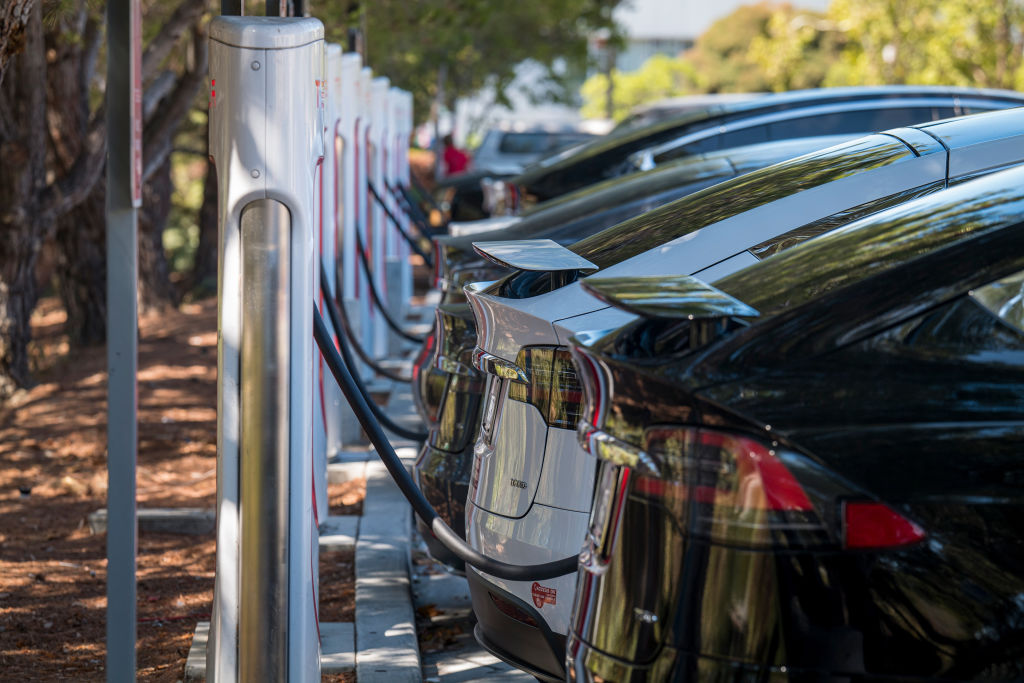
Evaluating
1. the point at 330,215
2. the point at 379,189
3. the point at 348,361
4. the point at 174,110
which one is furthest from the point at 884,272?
the point at 379,189

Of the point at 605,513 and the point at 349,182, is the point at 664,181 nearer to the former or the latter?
the point at 349,182

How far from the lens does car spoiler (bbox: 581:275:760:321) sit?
250cm

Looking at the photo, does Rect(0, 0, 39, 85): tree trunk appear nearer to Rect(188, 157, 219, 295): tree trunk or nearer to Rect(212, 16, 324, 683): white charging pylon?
Rect(212, 16, 324, 683): white charging pylon

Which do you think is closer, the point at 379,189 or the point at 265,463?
the point at 265,463

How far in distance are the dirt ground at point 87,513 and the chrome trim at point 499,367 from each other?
5.35ft

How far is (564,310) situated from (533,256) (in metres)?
0.28

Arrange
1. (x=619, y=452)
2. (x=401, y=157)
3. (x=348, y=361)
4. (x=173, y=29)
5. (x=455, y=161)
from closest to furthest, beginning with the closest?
1. (x=619, y=452)
2. (x=348, y=361)
3. (x=173, y=29)
4. (x=401, y=157)
5. (x=455, y=161)

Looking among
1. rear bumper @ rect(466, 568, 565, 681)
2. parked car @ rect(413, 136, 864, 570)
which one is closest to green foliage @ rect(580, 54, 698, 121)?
parked car @ rect(413, 136, 864, 570)

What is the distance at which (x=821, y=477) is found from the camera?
2373 millimetres

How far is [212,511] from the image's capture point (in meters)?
6.19

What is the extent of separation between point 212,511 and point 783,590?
14.2 feet

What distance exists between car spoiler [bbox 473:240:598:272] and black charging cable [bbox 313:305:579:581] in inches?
22.1

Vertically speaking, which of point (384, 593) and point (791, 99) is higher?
point (791, 99)

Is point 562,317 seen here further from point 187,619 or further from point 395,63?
point 395,63
